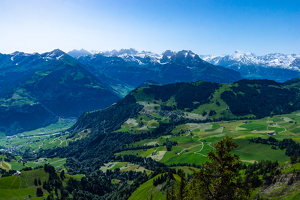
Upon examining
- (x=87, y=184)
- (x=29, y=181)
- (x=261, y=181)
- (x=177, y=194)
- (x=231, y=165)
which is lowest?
(x=87, y=184)

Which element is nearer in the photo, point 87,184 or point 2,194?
point 2,194

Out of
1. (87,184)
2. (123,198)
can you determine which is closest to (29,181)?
(87,184)

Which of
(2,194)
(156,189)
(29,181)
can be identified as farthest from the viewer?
(29,181)

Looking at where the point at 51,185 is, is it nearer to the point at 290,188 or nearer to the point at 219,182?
the point at 290,188

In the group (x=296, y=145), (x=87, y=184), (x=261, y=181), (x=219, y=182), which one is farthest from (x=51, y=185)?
(x=296, y=145)

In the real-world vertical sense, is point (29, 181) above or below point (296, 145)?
below

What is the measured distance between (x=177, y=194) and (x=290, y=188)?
5529cm

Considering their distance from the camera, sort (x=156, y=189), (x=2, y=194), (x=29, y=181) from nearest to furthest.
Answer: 1. (x=156, y=189)
2. (x=2, y=194)
3. (x=29, y=181)

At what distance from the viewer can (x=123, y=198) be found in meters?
135

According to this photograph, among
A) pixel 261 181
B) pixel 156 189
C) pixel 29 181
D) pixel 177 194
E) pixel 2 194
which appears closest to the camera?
pixel 177 194

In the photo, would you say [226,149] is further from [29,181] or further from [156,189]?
[29,181]

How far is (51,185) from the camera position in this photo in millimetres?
167750

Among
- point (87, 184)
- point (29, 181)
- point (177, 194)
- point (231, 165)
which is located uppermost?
point (231, 165)

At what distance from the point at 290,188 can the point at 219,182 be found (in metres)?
66.1
